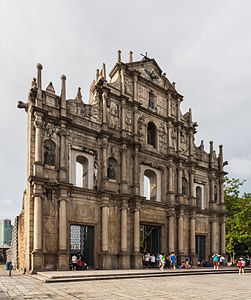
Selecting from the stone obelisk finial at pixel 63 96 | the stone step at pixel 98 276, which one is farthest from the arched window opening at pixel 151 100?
the stone step at pixel 98 276

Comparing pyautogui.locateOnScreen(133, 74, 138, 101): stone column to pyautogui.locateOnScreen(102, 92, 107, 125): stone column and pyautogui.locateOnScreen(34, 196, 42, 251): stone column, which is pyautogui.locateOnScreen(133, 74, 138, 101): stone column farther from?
pyautogui.locateOnScreen(34, 196, 42, 251): stone column

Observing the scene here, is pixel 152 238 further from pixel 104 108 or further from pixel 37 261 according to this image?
pixel 104 108

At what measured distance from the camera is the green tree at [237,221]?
3600 centimetres

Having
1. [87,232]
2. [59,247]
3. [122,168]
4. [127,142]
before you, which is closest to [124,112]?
[127,142]

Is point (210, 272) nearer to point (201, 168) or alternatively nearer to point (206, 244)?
point (206, 244)

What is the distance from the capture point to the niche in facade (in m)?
20.9

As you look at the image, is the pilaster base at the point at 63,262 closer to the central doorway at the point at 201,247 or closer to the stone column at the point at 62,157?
the stone column at the point at 62,157

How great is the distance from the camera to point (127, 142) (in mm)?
24953

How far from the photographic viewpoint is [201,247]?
30312 mm

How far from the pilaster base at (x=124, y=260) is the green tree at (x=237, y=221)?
17.5 meters

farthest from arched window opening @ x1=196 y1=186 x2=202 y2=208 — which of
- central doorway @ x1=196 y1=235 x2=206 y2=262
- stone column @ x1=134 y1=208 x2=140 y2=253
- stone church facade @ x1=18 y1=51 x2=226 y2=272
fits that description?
stone column @ x1=134 y1=208 x2=140 y2=253

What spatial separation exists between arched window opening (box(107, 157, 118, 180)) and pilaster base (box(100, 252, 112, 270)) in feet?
17.4

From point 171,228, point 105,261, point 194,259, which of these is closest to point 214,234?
point 194,259

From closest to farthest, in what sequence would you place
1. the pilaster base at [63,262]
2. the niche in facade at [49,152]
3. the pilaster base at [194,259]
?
the pilaster base at [63,262], the niche in facade at [49,152], the pilaster base at [194,259]
